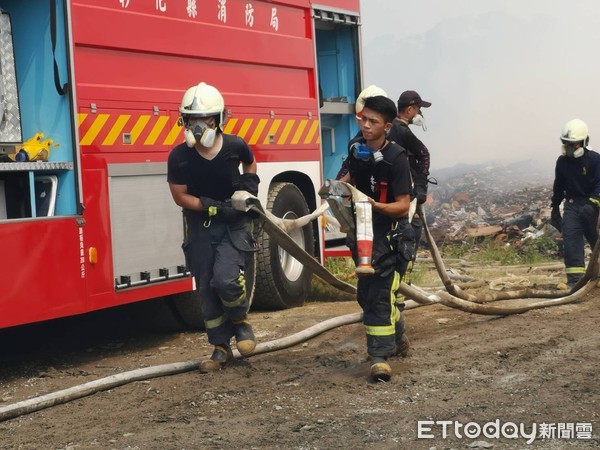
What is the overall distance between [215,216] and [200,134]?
0.55m

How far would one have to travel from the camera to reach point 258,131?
9898 mm

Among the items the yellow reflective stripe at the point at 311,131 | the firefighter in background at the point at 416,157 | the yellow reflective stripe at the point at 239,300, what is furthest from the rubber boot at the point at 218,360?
the yellow reflective stripe at the point at 311,131

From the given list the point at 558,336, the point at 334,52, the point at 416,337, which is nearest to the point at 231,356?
the point at 416,337

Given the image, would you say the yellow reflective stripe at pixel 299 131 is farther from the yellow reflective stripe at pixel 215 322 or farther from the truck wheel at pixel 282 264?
the yellow reflective stripe at pixel 215 322

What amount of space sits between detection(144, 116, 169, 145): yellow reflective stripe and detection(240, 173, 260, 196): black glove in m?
1.09

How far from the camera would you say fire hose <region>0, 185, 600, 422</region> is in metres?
6.68

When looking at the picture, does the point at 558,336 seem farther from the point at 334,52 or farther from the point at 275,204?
the point at 334,52

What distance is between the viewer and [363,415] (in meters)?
6.02

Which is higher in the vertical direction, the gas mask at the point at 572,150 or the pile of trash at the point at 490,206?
the gas mask at the point at 572,150

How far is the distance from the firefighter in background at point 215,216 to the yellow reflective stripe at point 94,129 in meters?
0.64

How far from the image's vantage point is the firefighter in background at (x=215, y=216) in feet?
24.3

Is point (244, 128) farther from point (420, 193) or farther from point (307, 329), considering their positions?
point (307, 329)

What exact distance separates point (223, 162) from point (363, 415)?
219 centimetres

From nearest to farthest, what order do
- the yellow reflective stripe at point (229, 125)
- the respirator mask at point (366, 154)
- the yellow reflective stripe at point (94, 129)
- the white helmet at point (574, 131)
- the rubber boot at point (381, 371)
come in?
the rubber boot at point (381, 371) < the respirator mask at point (366, 154) < the yellow reflective stripe at point (94, 129) < the yellow reflective stripe at point (229, 125) < the white helmet at point (574, 131)
